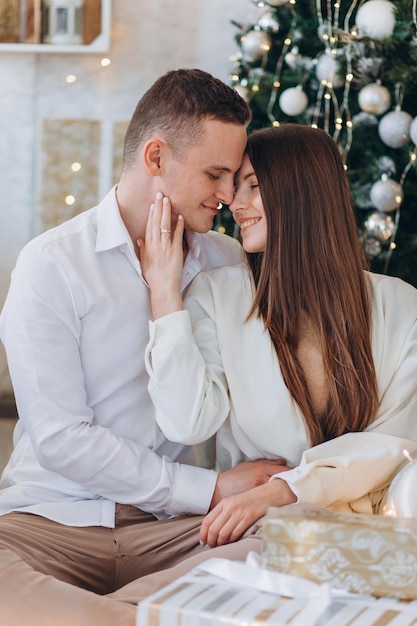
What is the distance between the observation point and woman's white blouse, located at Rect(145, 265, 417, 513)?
1.75m

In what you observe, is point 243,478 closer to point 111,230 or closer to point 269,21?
point 111,230

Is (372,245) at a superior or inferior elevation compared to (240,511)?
superior

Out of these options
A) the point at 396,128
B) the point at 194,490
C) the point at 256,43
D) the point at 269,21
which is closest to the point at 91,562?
the point at 194,490

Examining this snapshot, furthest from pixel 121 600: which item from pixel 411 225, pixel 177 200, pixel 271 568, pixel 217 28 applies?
pixel 217 28

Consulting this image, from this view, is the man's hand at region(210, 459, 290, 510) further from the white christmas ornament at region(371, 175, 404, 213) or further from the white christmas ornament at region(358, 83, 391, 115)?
the white christmas ornament at region(358, 83, 391, 115)

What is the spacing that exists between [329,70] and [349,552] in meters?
2.31

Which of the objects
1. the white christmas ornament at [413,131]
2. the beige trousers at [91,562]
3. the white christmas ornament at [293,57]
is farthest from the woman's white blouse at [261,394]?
the white christmas ornament at [293,57]

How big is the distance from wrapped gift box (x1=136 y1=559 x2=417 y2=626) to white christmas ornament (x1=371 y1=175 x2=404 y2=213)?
2.10m

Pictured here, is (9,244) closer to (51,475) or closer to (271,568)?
(51,475)

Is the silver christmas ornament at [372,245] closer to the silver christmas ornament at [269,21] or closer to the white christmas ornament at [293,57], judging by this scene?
the white christmas ornament at [293,57]

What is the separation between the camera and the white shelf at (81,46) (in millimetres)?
4086

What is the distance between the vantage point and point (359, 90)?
3283 mm

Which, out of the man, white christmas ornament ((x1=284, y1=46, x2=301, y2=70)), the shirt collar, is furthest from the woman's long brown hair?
white christmas ornament ((x1=284, y1=46, x2=301, y2=70))

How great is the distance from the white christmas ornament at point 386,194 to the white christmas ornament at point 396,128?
13cm
